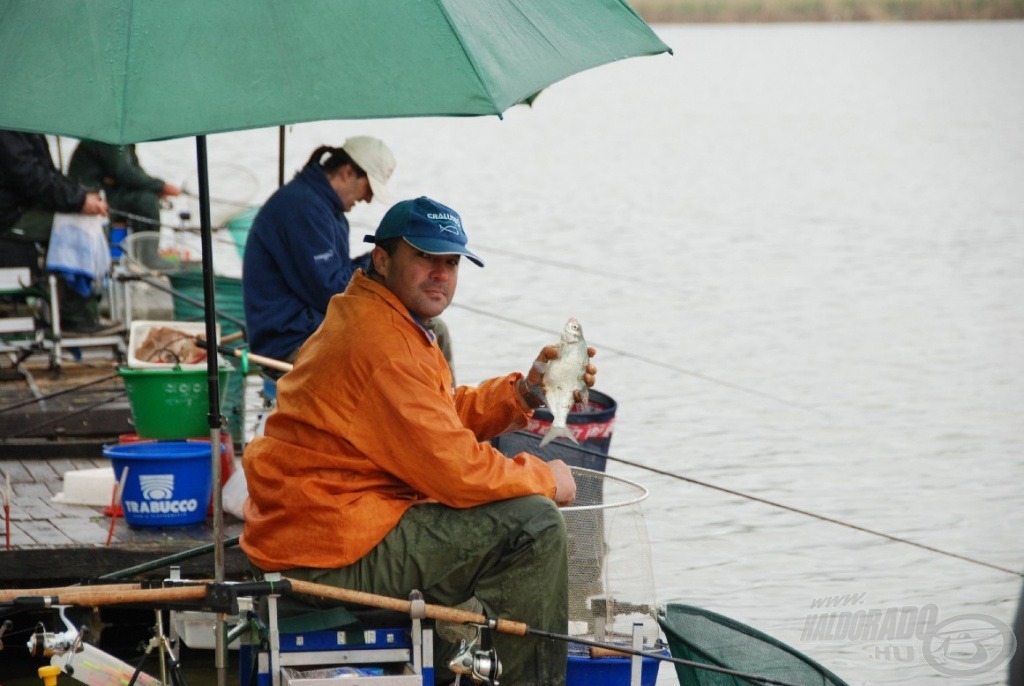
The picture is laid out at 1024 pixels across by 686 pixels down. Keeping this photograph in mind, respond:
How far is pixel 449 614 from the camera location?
331cm

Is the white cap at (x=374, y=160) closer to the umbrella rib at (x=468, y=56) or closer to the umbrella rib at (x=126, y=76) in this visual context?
the umbrella rib at (x=468, y=56)

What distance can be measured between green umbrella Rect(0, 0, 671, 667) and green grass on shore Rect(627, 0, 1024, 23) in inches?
2119

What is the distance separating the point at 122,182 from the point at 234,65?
258 inches

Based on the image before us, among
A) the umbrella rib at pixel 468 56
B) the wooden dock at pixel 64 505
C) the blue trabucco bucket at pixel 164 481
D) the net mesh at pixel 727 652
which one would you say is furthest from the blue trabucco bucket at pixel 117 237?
the umbrella rib at pixel 468 56

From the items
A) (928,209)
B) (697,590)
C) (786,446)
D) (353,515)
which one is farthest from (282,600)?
(928,209)

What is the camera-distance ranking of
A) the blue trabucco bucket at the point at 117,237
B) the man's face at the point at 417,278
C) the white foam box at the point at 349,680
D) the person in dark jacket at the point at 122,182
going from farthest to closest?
the blue trabucco bucket at the point at 117,237, the person in dark jacket at the point at 122,182, the man's face at the point at 417,278, the white foam box at the point at 349,680

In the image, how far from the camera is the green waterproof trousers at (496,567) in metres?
3.45

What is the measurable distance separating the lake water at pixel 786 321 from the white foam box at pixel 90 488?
2052 millimetres

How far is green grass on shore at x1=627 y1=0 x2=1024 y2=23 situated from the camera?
58.7m

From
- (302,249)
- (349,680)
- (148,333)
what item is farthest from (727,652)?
(148,333)

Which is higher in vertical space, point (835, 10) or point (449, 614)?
point (835, 10)

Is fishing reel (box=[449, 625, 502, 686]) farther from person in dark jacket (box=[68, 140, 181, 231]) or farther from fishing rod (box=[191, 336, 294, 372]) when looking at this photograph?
person in dark jacket (box=[68, 140, 181, 231])

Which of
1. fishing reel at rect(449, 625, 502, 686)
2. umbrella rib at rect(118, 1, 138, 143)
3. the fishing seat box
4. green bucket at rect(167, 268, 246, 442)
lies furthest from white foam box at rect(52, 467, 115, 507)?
umbrella rib at rect(118, 1, 138, 143)

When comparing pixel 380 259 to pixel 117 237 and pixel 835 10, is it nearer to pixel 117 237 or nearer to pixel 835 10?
pixel 117 237
